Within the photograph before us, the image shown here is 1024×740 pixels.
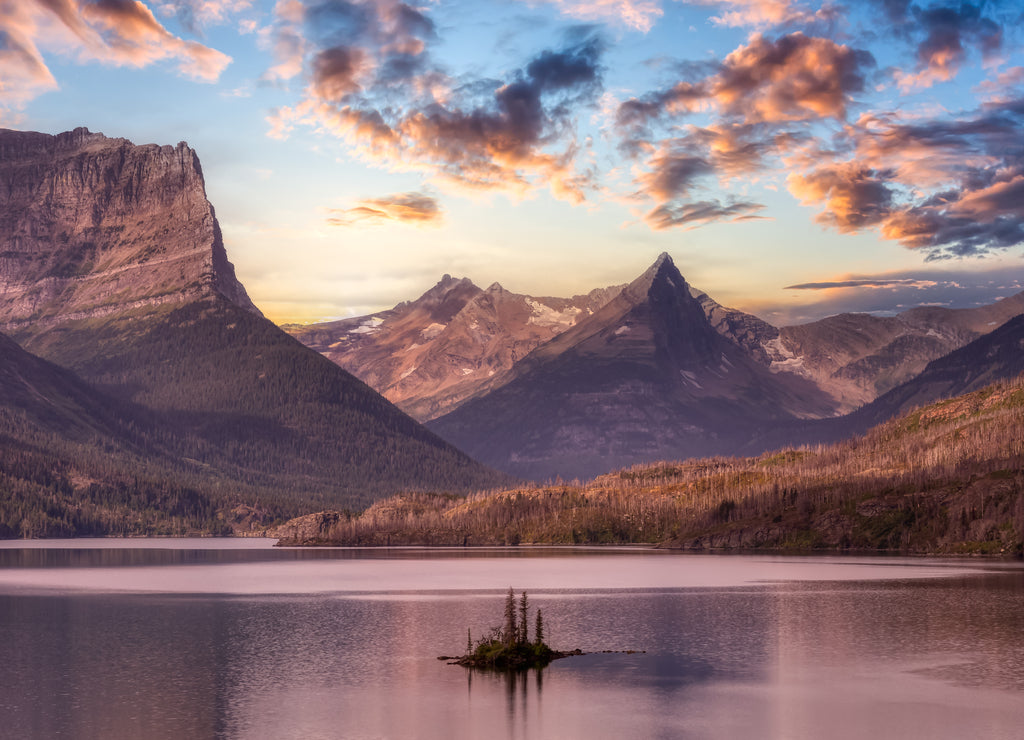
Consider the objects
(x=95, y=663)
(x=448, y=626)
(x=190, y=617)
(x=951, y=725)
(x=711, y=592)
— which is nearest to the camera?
(x=951, y=725)

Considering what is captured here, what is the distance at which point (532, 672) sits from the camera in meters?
105

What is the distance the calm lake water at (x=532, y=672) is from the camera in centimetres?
8200

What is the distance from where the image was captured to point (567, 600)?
579 ft

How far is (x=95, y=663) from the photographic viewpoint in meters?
111

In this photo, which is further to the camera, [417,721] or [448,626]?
[448,626]

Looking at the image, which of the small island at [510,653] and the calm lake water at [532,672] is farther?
the small island at [510,653]

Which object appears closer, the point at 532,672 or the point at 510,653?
the point at 532,672

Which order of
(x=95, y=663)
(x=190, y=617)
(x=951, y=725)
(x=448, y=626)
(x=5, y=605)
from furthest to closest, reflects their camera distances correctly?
(x=5, y=605) → (x=190, y=617) → (x=448, y=626) → (x=95, y=663) → (x=951, y=725)

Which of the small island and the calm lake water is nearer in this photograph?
the calm lake water

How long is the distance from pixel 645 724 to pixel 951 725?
20067 mm

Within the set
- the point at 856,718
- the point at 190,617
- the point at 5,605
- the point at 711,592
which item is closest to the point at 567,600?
the point at 711,592

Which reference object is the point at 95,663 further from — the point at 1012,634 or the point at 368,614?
the point at 1012,634

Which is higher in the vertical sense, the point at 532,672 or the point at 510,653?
the point at 510,653

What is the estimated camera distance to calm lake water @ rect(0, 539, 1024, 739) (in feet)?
269
